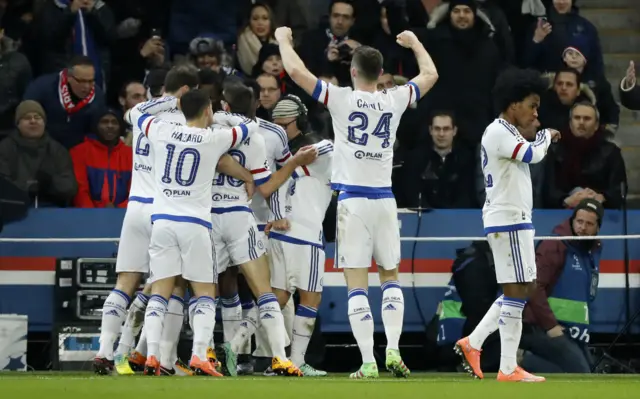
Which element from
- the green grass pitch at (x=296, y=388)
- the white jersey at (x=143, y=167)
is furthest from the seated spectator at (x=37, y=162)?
the green grass pitch at (x=296, y=388)

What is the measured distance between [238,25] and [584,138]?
435 centimetres

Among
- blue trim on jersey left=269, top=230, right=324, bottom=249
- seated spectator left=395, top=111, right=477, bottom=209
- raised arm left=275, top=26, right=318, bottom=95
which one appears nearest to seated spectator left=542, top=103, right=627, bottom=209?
seated spectator left=395, top=111, right=477, bottom=209

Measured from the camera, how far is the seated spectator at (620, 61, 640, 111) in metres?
16.3

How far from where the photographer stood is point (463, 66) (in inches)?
639

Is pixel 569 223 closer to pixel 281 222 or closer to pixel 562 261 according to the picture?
pixel 562 261

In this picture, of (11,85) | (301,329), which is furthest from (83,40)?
(301,329)

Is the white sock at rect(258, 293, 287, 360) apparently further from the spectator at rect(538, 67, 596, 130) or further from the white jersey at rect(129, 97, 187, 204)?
the spectator at rect(538, 67, 596, 130)

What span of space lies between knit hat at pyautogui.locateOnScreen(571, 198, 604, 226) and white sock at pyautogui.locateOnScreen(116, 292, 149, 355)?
171 inches

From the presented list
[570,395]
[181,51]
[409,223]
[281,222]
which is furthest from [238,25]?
[570,395]

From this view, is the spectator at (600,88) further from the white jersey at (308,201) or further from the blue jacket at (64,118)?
the blue jacket at (64,118)

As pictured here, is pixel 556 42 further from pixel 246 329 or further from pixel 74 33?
pixel 246 329

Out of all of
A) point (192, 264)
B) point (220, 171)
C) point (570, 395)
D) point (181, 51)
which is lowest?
point (570, 395)

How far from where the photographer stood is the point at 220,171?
12.1m

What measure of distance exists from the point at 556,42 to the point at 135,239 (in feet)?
21.5
